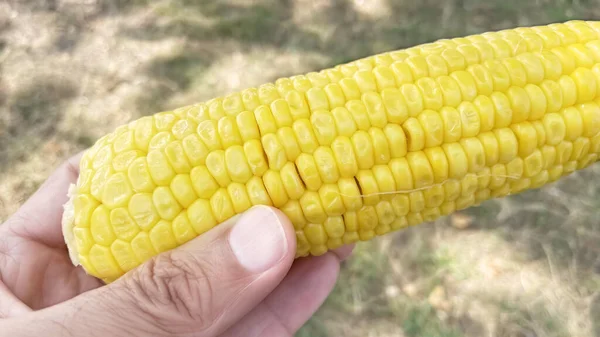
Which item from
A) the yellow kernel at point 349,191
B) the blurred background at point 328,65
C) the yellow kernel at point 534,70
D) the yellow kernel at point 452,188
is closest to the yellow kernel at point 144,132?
the yellow kernel at point 349,191

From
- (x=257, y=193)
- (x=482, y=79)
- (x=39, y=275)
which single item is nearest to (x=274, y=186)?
(x=257, y=193)

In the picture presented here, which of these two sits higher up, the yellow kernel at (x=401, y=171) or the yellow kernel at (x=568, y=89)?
the yellow kernel at (x=568, y=89)

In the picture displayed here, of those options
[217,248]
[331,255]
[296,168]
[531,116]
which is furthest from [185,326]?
[531,116]

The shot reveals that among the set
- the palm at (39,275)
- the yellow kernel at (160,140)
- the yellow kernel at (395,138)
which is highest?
the yellow kernel at (160,140)

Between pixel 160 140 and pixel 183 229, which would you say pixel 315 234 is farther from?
pixel 160 140

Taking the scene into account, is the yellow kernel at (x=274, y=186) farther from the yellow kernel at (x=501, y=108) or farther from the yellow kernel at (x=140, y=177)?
the yellow kernel at (x=501, y=108)

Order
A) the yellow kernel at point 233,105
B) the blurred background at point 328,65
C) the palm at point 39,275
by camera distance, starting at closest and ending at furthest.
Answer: the yellow kernel at point 233,105 < the palm at point 39,275 < the blurred background at point 328,65

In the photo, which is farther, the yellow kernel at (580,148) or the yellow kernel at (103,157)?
the yellow kernel at (580,148)

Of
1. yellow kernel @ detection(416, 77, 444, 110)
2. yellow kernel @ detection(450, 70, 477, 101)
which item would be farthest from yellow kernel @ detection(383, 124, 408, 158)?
yellow kernel @ detection(450, 70, 477, 101)

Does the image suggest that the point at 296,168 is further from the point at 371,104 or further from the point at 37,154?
the point at 37,154
